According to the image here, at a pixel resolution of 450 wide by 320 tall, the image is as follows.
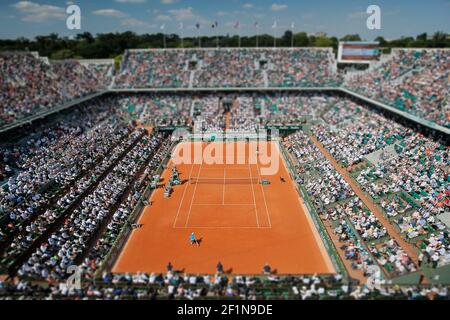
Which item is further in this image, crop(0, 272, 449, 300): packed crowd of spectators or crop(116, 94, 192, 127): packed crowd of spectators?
crop(116, 94, 192, 127): packed crowd of spectators

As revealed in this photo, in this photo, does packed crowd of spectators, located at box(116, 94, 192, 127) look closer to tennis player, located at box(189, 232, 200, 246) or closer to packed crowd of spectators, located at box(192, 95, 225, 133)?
packed crowd of spectators, located at box(192, 95, 225, 133)

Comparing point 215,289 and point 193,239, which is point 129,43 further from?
point 215,289

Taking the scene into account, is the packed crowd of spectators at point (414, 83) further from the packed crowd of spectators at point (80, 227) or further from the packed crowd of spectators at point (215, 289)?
the packed crowd of spectators at point (80, 227)

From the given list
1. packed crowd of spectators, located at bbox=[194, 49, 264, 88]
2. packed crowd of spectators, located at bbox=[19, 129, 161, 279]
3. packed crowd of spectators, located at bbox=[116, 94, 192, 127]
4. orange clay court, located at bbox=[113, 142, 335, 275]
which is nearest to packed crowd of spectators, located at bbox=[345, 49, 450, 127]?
packed crowd of spectators, located at bbox=[194, 49, 264, 88]

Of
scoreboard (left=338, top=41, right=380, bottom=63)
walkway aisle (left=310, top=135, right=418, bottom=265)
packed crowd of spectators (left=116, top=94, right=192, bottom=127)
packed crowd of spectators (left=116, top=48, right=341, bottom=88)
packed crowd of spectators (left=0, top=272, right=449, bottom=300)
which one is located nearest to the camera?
packed crowd of spectators (left=0, top=272, right=449, bottom=300)

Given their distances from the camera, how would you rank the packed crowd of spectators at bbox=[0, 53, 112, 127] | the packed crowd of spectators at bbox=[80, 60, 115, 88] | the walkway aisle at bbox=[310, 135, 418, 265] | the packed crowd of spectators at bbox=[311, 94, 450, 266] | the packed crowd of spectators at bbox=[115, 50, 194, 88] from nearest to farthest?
the walkway aisle at bbox=[310, 135, 418, 265]
the packed crowd of spectators at bbox=[311, 94, 450, 266]
the packed crowd of spectators at bbox=[0, 53, 112, 127]
the packed crowd of spectators at bbox=[115, 50, 194, 88]
the packed crowd of spectators at bbox=[80, 60, 115, 88]

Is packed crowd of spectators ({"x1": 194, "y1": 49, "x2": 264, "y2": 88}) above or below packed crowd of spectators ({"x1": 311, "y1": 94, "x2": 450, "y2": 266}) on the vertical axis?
above
